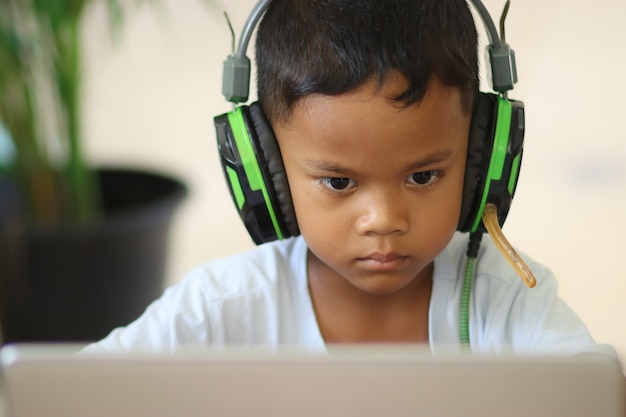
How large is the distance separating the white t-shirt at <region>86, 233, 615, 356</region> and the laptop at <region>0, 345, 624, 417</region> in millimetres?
451

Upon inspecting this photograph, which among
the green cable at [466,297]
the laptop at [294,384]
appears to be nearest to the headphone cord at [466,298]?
the green cable at [466,297]

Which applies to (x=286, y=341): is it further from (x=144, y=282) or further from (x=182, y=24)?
(x=182, y=24)

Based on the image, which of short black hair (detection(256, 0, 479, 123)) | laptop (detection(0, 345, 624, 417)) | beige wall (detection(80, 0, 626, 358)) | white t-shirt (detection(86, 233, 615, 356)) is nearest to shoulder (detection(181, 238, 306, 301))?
white t-shirt (detection(86, 233, 615, 356))

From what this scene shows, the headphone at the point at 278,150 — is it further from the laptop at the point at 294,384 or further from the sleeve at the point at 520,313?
the laptop at the point at 294,384

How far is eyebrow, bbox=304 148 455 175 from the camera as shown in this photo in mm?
1034

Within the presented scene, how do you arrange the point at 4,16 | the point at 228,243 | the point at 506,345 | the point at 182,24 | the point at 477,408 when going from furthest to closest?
1. the point at 182,24
2. the point at 228,243
3. the point at 4,16
4. the point at 506,345
5. the point at 477,408

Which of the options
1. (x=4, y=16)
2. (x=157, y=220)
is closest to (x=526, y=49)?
(x=157, y=220)

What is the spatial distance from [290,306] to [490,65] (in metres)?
0.41

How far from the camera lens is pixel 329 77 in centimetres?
103

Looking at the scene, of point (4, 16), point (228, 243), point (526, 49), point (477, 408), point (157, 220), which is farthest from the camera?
point (526, 49)

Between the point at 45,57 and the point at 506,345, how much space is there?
125 cm

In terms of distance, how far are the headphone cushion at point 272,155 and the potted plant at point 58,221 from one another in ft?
3.37

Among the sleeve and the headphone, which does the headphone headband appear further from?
the sleeve

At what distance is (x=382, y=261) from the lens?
108cm
